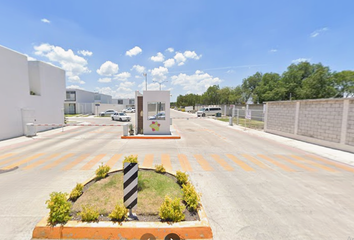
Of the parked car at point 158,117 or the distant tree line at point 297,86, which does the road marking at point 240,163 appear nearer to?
the parked car at point 158,117

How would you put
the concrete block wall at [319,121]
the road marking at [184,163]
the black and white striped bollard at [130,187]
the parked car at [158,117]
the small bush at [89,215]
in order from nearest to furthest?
the small bush at [89,215] < the black and white striped bollard at [130,187] < the road marking at [184,163] < the concrete block wall at [319,121] < the parked car at [158,117]

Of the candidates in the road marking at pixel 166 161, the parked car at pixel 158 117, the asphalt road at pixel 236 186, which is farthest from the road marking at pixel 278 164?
the parked car at pixel 158 117

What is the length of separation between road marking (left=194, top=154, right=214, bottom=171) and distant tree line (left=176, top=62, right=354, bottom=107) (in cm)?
4296

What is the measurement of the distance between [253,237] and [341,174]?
5.76 m

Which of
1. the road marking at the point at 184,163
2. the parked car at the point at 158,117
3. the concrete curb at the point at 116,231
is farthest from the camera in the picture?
the parked car at the point at 158,117

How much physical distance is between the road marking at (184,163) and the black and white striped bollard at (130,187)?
3114 millimetres

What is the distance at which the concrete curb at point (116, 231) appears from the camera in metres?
2.79

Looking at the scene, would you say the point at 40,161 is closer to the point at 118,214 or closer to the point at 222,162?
the point at 118,214

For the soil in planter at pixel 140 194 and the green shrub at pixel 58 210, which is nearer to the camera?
the green shrub at pixel 58 210

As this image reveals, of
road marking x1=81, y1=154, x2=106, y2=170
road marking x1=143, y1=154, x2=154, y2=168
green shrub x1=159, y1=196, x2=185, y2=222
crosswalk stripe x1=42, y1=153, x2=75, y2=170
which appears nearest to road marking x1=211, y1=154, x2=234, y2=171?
road marking x1=143, y1=154, x2=154, y2=168

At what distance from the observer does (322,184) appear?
511cm

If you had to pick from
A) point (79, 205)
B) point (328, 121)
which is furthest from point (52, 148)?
point (328, 121)

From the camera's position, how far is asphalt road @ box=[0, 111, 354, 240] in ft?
10.5

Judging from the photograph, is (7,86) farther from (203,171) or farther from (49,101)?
(203,171)
